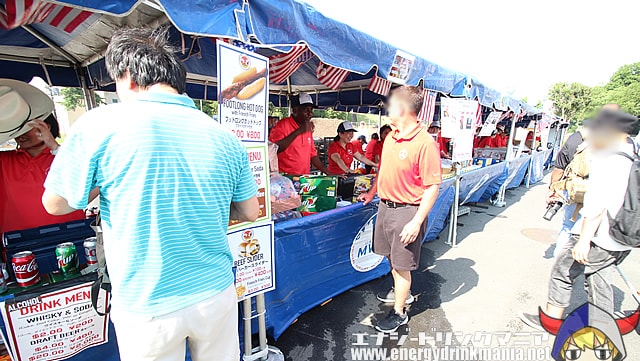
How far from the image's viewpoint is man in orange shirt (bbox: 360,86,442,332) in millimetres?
2383

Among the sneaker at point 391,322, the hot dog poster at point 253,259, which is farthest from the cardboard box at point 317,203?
the sneaker at point 391,322

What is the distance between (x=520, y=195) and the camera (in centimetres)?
884

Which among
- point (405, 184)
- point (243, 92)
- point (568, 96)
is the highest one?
point (568, 96)

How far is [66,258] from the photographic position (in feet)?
5.18

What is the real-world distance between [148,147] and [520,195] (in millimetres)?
10268

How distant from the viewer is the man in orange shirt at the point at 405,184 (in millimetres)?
2383

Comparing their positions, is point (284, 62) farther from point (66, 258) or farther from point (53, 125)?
point (66, 258)

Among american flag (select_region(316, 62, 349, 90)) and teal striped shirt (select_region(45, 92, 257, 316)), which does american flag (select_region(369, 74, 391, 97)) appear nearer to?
american flag (select_region(316, 62, 349, 90))

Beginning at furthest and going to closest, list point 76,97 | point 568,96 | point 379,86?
1. point 568,96
2. point 76,97
3. point 379,86

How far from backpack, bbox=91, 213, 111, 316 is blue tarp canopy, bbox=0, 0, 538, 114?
41.6 inches

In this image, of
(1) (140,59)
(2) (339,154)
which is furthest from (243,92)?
(2) (339,154)

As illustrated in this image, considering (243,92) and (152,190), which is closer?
(152,190)

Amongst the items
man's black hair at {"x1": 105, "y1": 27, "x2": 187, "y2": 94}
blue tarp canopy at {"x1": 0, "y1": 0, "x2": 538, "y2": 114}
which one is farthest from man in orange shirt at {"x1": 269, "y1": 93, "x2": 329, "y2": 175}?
man's black hair at {"x1": 105, "y1": 27, "x2": 187, "y2": 94}

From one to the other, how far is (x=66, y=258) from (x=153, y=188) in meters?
1.02
